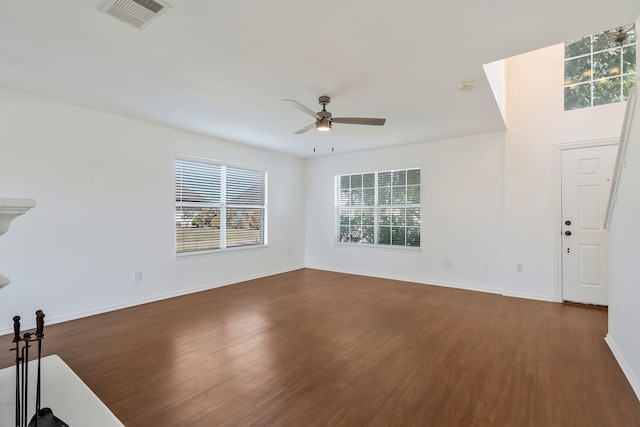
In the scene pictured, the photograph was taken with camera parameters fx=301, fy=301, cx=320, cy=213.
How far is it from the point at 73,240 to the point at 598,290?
6.62m

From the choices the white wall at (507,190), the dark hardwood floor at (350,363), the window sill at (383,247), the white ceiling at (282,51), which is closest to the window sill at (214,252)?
the dark hardwood floor at (350,363)

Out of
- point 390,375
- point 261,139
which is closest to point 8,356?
point 390,375

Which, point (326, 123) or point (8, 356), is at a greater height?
point (326, 123)

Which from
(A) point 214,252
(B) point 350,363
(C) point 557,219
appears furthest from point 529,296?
(A) point 214,252

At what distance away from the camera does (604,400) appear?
1.99 metres

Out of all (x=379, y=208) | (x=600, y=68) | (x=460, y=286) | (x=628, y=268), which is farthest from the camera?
(x=379, y=208)

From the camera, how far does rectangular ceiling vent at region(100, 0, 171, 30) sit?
1851mm

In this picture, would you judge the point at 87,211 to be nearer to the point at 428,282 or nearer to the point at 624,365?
the point at 428,282

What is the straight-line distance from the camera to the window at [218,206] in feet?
15.4

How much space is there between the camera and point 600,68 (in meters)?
3.97

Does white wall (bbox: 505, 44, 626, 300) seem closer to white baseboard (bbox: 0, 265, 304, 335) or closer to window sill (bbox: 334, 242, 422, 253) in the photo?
window sill (bbox: 334, 242, 422, 253)

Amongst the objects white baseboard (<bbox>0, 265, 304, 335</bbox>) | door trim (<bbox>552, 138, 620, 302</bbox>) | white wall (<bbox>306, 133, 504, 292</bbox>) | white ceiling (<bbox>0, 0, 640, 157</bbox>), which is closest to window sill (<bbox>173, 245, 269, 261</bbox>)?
white baseboard (<bbox>0, 265, 304, 335</bbox>)

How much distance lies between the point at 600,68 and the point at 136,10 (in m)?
5.33

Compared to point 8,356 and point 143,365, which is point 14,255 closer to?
point 8,356
